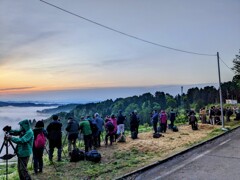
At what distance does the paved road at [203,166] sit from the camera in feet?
29.6

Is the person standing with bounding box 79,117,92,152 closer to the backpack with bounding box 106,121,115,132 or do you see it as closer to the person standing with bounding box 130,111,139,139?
the backpack with bounding box 106,121,115,132

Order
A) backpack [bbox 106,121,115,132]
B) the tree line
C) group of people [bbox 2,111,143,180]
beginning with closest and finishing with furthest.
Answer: group of people [bbox 2,111,143,180] < backpack [bbox 106,121,115,132] < the tree line

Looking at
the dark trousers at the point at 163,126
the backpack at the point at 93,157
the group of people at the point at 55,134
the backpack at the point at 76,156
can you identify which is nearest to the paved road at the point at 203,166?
the backpack at the point at 93,157

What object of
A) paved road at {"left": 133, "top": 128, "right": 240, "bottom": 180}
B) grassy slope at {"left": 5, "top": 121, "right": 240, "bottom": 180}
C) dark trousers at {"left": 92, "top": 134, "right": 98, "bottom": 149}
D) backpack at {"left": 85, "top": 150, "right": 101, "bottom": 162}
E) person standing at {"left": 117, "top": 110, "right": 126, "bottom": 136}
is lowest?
paved road at {"left": 133, "top": 128, "right": 240, "bottom": 180}

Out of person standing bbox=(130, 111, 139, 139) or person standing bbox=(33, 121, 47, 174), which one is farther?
person standing bbox=(130, 111, 139, 139)

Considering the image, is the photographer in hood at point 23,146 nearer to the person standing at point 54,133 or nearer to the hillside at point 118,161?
the hillside at point 118,161

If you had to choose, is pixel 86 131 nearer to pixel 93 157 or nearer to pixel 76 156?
pixel 76 156

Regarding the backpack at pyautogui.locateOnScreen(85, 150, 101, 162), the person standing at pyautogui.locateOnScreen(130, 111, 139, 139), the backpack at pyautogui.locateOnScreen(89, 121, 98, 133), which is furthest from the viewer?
the person standing at pyautogui.locateOnScreen(130, 111, 139, 139)

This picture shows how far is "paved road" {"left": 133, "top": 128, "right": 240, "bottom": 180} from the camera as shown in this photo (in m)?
9.01

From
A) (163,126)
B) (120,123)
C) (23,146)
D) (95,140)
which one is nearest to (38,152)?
(23,146)

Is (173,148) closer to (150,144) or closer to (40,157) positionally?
(150,144)

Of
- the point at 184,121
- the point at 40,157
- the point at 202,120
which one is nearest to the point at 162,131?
the point at 202,120

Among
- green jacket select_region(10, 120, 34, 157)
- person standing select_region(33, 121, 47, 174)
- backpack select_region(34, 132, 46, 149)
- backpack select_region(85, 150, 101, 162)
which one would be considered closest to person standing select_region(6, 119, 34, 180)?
green jacket select_region(10, 120, 34, 157)

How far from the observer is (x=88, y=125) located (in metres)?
13.1
